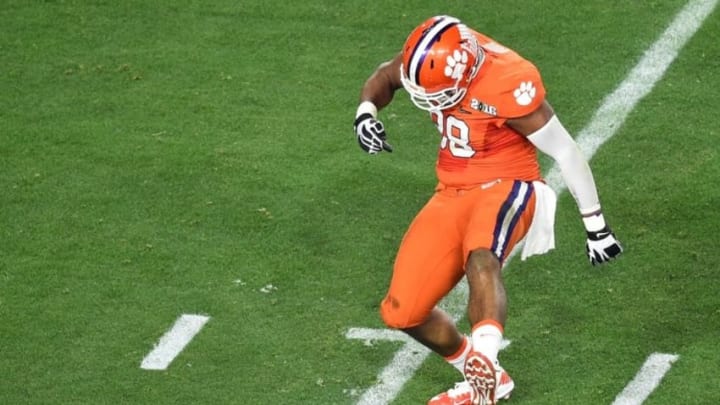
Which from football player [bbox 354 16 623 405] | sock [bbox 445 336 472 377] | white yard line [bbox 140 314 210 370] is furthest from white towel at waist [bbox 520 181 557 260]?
white yard line [bbox 140 314 210 370]

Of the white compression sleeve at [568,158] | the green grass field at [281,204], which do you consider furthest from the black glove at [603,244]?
the green grass field at [281,204]

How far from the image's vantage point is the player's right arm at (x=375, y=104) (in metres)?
7.17

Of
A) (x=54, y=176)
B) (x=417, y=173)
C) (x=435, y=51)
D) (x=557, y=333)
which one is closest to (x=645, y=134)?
(x=417, y=173)

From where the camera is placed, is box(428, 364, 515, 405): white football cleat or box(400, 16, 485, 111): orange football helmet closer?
box(400, 16, 485, 111): orange football helmet

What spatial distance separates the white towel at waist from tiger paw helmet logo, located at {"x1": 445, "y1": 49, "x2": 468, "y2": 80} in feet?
1.94

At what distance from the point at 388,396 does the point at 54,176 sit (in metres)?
2.78

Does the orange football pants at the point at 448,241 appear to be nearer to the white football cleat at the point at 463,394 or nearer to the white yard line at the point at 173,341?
the white football cleat at the point at 463,394

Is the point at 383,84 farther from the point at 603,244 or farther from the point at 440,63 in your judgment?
the point at 603,244

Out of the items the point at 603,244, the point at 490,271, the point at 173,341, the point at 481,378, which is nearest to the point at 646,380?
the point at 603,244

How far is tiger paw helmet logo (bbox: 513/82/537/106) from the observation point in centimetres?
686

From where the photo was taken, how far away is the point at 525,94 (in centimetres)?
687

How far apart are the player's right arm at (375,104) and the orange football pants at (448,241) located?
0.42m

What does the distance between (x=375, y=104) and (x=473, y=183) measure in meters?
0.66

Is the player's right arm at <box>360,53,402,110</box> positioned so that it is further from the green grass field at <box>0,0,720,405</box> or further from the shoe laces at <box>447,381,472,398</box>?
the shoe laces at <box>447,381,472,398</box>
